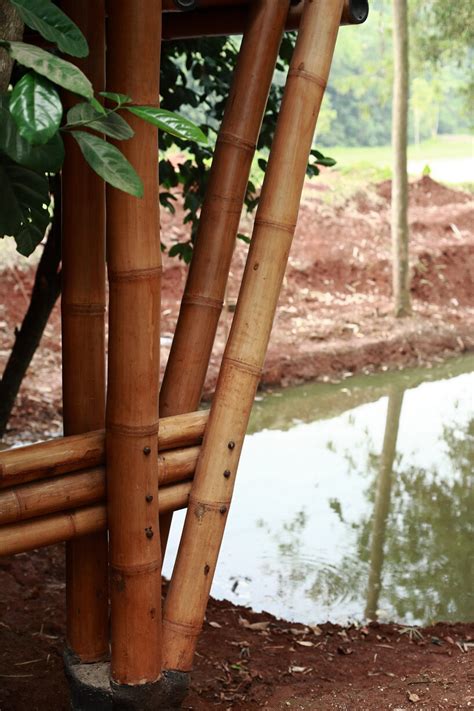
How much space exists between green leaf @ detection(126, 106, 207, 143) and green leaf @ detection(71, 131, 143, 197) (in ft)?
0.28

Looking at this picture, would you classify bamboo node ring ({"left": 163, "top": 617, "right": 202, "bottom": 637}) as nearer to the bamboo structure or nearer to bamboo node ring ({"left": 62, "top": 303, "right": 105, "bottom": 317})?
the bamboo structure

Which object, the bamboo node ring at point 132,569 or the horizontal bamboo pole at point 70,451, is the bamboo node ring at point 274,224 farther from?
the bamboo node ring at point 132,569

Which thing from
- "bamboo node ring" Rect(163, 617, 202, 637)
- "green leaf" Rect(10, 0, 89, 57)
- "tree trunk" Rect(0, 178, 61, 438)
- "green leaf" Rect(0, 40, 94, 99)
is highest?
"tree trunk" Rect(0, 178, 61, 438)

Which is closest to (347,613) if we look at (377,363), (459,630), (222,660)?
(459,630)

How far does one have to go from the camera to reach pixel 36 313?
4461mm

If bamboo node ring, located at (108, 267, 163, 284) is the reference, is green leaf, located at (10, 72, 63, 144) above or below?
below

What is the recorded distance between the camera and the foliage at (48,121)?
1.48 meters

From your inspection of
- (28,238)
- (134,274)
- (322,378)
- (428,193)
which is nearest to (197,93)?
(134,274)

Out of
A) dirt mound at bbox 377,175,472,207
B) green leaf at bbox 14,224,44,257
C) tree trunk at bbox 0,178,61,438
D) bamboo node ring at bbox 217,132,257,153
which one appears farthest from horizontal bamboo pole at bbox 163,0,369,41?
dirt mound at bbox 377,175,472,207

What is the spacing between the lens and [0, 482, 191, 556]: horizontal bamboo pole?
7.95 ft

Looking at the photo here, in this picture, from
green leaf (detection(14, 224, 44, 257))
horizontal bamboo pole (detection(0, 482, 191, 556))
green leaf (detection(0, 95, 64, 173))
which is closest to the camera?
green leaf (detection(0, 95, 64, 173))

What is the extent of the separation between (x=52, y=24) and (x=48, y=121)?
222 mm

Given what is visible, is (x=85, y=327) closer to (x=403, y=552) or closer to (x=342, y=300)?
(x=403, y=552)

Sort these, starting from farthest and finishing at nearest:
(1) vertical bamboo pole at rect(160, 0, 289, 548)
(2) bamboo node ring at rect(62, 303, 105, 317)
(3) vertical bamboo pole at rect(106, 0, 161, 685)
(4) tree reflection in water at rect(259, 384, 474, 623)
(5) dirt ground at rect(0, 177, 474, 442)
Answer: (5) dirt ground at rect(0, 177, 474, 442), (4) tree reflection in water at rect(259, 384, 474, 623), (1) vertical bamboo pole at rect(160, 0, 289, 548), (2) bamboo node ring at rect(62, 303, 105, 317), (3) vertical bamboo pole at rect(106, 0, 161, 685)
